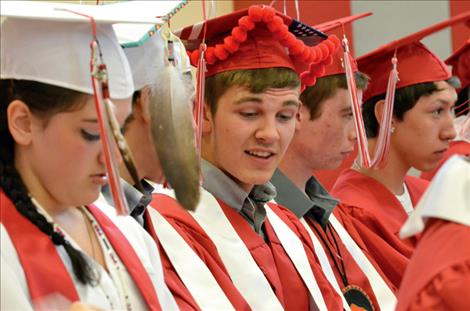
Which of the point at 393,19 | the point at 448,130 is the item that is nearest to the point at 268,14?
the point at 448,130

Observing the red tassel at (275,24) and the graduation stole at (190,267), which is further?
the red tassel at (275,24)

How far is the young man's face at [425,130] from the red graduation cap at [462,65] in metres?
0.67

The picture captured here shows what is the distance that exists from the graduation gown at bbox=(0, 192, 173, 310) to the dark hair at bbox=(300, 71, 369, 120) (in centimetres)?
137

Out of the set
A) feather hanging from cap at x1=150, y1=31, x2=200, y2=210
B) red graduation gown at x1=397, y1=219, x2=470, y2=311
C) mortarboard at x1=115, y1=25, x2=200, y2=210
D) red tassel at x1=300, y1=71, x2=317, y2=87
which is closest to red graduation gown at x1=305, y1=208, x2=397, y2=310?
red tassel at x1=300, y1=71, x2=317, y2=87

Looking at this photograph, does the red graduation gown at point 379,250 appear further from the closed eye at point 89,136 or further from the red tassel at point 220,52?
the closed eye at point 89,136

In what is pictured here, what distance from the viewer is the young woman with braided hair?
172 centimetres

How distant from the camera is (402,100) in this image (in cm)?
368

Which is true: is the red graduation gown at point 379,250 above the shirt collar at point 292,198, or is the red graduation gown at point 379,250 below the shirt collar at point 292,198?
below

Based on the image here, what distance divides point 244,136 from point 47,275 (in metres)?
0.95

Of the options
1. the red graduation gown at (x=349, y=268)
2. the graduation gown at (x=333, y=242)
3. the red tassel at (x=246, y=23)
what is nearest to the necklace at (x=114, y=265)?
the red tassel at (x=246, y=23)

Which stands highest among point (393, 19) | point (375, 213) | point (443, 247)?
point (393, 19)

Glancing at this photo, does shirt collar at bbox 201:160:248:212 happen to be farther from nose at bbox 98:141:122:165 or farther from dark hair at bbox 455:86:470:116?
dark hair at bbox 455:86:470:116

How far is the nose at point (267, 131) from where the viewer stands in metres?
2.56

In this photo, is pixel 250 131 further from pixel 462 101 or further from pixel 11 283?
pixel 462 101
